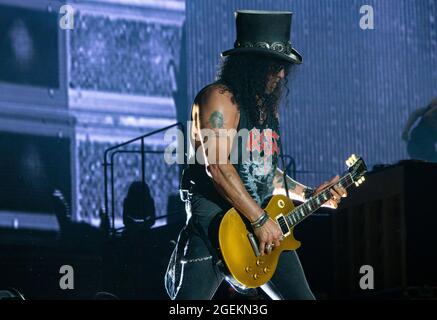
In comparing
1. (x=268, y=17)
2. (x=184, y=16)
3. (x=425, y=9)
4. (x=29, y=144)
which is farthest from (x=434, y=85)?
(x=268, y=17)

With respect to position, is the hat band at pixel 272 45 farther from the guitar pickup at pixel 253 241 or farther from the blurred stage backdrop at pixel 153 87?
the blurred stage backdrop at pixel 153 87

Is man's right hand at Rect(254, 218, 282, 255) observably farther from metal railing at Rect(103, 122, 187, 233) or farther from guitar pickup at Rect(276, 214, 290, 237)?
metal railing at Rect(103, 122, 187, 233)

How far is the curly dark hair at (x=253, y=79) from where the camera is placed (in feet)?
17.6

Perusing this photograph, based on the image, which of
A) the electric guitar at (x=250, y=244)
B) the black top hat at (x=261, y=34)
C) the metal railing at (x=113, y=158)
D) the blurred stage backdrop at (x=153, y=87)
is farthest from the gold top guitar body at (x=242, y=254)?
the blurred stage backdrop at (x=153, y=87)

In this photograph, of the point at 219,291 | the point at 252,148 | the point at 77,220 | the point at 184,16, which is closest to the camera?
the point at 252,148

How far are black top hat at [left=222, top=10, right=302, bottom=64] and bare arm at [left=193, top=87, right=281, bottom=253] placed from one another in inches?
16.8

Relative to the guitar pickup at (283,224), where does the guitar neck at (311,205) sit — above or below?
above

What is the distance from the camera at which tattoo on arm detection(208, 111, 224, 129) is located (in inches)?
201

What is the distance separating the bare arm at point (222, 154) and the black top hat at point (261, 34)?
426 millimetres

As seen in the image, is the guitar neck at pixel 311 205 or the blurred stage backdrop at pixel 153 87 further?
the blurred stage backdrop at pixel 153 87
